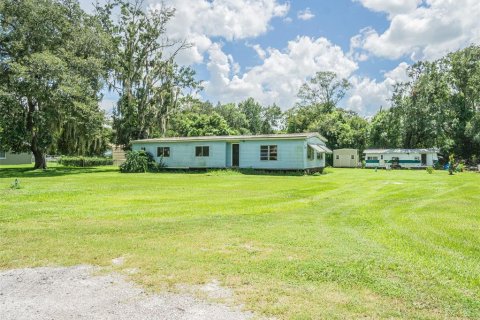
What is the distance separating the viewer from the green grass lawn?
11.1ft

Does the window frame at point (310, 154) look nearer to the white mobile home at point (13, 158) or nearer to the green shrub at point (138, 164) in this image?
the green shrub at point (138, 164)

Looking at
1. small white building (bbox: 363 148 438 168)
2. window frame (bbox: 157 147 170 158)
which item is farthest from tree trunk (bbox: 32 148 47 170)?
small white building (bbox: 363 148 438 168)

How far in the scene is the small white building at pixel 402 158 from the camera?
33.9 m

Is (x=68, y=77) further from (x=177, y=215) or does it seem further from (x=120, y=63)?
(x=177, y=215)

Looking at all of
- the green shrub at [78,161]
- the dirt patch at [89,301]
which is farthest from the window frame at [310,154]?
the green shrub at [78,161]

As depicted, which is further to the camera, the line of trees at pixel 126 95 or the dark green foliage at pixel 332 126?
the dark green foliage at pixel 332 126

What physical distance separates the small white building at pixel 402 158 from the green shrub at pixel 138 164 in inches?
899

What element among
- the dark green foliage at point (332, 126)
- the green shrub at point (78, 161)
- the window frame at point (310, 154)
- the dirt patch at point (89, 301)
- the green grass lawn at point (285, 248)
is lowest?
the dirt patch at point (89, 301)

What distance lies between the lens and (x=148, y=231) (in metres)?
6.24

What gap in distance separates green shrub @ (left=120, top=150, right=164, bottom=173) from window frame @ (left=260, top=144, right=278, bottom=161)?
339 inches

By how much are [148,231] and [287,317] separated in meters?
3.86

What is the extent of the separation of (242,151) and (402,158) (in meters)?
19.3

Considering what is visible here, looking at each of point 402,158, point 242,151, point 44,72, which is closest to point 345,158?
point 402,158

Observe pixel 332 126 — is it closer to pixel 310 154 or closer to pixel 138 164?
pixel 310 154
